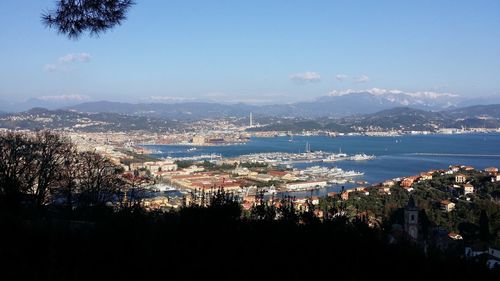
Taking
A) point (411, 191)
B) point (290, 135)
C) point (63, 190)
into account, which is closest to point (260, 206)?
point (63, 190)

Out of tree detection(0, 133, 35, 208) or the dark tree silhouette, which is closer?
the dark tree silhouette

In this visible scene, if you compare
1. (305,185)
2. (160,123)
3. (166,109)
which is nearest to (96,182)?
(305,185)

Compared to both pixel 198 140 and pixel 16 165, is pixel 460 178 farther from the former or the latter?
pixel 198 140

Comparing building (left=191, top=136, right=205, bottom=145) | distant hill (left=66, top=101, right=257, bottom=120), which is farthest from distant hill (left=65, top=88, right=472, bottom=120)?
building (left=191, top=136, right=205, bottom=145)

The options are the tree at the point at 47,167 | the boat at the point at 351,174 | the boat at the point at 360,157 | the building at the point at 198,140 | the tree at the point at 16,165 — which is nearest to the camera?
the tree at the point at 16,165

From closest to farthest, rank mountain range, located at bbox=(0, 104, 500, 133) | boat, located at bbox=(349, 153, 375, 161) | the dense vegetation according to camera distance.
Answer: the dense vegetation → boat, located at bbox=(349, 153, 375, 161) → mountain range, located at bbox=(0, 104, 500, 133)

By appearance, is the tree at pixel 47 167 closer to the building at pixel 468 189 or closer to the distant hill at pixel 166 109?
the building at pixel 468 189

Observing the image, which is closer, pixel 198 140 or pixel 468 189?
pixel 468 189

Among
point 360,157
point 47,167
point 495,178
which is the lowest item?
point 360,157

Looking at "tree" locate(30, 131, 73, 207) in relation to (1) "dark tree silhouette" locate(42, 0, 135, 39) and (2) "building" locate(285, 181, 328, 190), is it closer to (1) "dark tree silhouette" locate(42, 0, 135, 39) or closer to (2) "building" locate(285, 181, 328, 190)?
(1) "dark tree silhouette" locate(42, 0, 135, 39)

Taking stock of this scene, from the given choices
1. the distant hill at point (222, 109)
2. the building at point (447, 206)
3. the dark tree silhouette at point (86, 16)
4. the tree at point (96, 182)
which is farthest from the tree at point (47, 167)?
the distant hill at point (222, 109)

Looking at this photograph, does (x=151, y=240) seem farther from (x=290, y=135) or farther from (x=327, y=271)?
(x=290, y=135)
